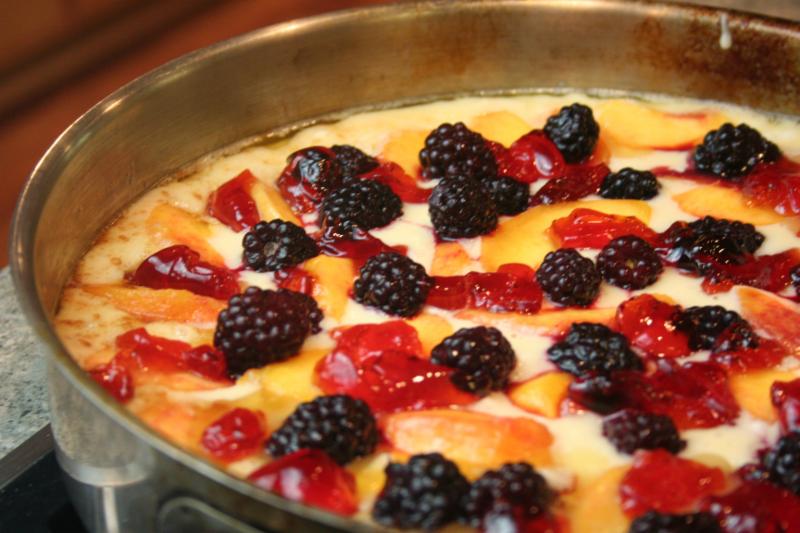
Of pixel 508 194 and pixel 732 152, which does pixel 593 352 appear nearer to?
pixel 508 194

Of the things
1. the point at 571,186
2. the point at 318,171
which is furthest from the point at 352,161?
the point at 571,186

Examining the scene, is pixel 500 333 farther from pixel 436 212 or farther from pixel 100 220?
pixel 100 220

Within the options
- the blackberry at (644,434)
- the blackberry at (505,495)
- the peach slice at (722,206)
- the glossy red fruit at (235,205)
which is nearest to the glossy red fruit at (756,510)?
the blackberry at (644,434)

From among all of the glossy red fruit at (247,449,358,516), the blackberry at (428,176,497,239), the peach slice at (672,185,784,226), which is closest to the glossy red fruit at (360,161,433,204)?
the blackberry at (428,176,497,239)

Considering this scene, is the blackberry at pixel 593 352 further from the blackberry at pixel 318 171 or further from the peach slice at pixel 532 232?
the blackberry at pixel 318 171

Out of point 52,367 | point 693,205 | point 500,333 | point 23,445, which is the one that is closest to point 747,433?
point 500,333

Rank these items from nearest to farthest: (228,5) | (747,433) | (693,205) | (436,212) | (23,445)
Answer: (747,433) → (23,445) → (436,212) → (693,205) → (228,5)
